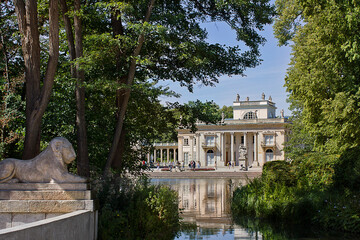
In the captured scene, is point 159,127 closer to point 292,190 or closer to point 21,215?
point 292,190

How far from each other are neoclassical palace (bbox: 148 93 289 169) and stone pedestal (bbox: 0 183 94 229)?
72.7m

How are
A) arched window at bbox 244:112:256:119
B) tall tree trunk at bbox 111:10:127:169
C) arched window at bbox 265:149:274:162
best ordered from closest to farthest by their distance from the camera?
tall tree trunk at bbox 111:10:127:169 → arched window at bbox 265:149:274:162 → arched window at bbox 244:112:256:119

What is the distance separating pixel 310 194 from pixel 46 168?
785cm

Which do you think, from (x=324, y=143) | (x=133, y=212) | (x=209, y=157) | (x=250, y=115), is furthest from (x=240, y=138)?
(x=133, y=212)

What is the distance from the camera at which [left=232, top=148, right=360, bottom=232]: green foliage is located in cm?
1056

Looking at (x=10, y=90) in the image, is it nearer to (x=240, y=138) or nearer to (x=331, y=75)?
(x=331, y=75)

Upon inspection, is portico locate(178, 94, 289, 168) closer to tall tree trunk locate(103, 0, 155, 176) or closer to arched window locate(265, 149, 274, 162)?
arched window locate(265, 149, 274, 162)

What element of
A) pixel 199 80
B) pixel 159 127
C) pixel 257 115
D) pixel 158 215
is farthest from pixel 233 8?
pixel 257 115

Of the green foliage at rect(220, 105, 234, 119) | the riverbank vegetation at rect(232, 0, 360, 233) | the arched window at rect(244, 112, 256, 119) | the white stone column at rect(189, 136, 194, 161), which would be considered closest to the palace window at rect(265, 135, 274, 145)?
the arched window at rect(244, 112, 256, 119)

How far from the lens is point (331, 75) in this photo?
15602 mm

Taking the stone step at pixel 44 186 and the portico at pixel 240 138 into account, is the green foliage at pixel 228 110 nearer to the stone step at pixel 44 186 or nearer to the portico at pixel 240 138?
the portico at pixel 240 138

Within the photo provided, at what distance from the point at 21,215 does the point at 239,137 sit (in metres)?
79.5

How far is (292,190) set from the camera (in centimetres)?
1288

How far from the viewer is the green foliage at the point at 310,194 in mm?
10562
